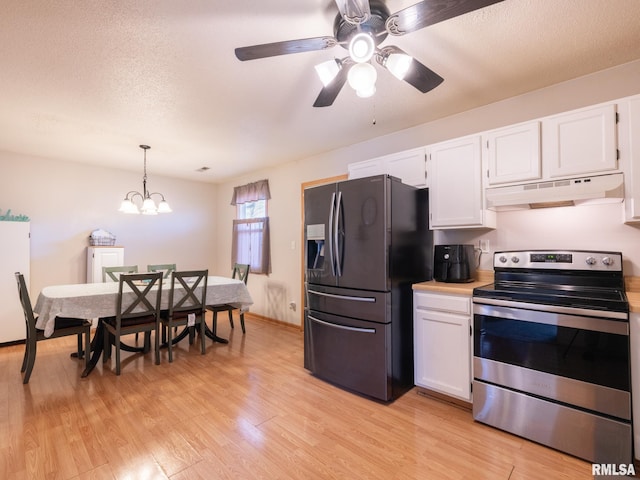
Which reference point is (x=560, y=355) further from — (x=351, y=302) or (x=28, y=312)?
(x=28, y=312)

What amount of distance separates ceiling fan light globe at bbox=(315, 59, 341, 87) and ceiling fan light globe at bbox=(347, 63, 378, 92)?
0.15m

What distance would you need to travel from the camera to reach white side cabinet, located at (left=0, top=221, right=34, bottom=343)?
3.61 metres

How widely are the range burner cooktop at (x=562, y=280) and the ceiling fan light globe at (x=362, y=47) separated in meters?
1.60

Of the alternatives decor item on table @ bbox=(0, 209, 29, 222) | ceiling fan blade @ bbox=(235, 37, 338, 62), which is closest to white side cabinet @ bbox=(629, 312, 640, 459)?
ceiling fan blade @ bbox=(235, 37, 338, 62)

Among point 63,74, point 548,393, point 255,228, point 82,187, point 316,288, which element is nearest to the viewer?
point 548,393

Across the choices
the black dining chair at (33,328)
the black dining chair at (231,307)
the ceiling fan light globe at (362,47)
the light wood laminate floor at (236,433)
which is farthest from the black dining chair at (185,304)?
the ceiling fan light globe at (362,47)

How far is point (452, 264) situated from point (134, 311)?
9.70ft

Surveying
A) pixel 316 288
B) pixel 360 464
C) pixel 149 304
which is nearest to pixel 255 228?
pixel 149 304

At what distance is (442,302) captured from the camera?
2.31m

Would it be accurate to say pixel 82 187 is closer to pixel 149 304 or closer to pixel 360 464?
pixel 149 304

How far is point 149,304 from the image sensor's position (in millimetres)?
3109

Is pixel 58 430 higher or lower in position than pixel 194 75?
lower

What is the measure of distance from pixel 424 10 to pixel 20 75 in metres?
2.79

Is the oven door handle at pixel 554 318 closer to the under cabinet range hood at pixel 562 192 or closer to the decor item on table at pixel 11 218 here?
the under cabinet range hood at pixel 562 192
